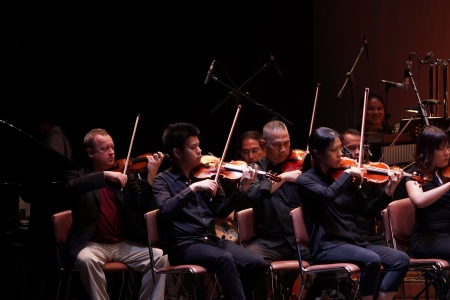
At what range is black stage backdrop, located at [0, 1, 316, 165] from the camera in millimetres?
7172

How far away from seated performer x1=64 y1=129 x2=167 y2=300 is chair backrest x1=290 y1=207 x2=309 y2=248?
2.92 ft

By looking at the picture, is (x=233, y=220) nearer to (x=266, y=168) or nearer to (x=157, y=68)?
(x=266, y=168)

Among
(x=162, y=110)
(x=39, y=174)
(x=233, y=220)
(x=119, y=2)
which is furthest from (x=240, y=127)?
(x=39, y=174)

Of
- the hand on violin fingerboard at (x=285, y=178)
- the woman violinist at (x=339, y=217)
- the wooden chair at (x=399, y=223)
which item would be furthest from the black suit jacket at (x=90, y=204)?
the wooden chair at (x=399, y=223)

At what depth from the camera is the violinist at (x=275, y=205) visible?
4.94 m

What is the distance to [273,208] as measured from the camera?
16.8 feet

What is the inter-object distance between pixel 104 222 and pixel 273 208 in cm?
106

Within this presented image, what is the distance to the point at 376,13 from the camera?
7.84 m

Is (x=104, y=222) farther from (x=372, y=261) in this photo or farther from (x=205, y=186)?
(x=372, y=261)

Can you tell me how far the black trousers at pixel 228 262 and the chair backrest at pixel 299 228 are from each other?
270mm

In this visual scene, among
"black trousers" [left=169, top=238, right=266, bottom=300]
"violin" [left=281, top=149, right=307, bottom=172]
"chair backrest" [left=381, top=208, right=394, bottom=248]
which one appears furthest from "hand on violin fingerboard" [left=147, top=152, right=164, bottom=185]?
"chair backrest" [left=381, top=208, right=394, bottom=248]

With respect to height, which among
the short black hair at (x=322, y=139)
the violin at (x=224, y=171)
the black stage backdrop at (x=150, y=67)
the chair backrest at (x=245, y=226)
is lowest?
the chair backrest at (x=245, y=226)

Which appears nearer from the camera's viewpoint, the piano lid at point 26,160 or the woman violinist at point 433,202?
the woman violinist at point 433,202

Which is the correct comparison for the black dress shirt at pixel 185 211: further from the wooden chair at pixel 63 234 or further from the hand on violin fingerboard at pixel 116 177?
the wooden chair at pixel 63 234
